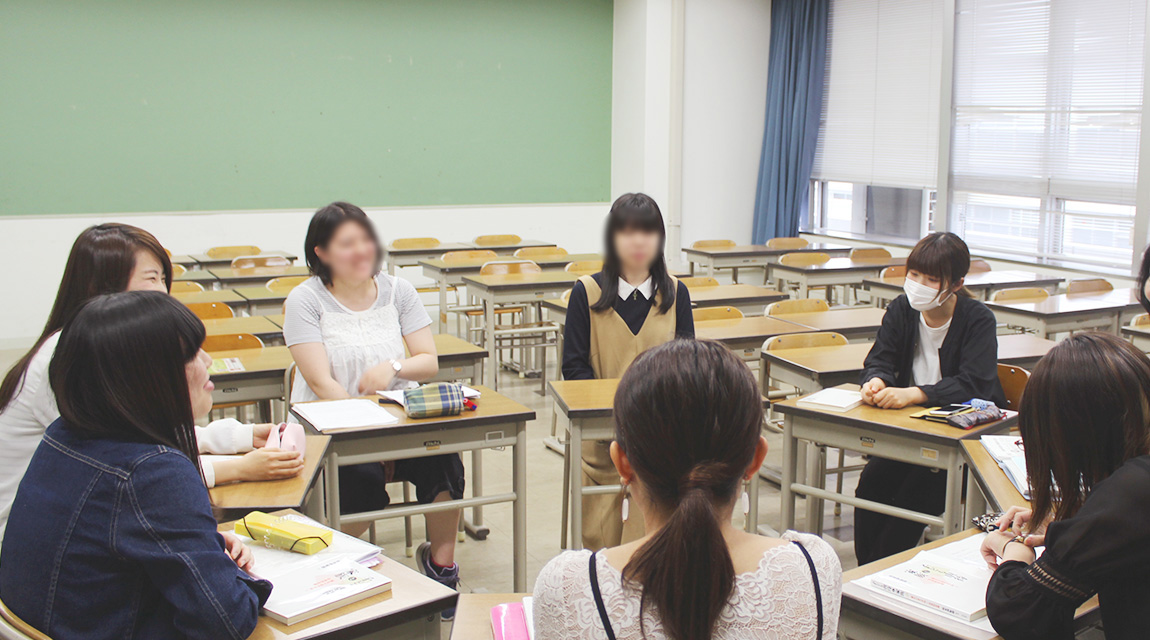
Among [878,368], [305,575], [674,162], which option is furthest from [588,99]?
[305,575]

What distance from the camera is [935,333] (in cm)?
294

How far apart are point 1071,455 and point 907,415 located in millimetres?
1225

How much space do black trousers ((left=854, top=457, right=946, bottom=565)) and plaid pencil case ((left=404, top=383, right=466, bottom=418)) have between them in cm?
133

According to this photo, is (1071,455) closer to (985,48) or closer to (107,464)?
(107,464)

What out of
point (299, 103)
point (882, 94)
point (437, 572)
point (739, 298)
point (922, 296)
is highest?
point (882, 94)

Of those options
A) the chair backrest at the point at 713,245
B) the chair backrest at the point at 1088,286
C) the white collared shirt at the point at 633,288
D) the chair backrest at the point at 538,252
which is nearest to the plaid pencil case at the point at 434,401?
the white collared shirt at the point at 633,288

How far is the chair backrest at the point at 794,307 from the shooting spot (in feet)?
14.6

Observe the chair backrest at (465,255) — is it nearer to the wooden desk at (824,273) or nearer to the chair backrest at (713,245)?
the chair backrest at (713,245)

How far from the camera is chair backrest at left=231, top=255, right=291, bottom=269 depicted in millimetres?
6266

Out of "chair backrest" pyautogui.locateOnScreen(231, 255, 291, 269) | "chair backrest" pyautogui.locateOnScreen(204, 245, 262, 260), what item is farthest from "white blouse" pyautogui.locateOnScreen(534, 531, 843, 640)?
"chair backrest" pyautogui.locateOnScreen(204, 245, 262, 260)

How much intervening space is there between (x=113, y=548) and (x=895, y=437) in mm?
2026

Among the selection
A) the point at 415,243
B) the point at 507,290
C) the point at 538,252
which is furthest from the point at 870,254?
the point at 415,243

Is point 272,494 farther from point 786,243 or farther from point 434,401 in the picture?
point 786,243

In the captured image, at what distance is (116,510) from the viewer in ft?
4.25
